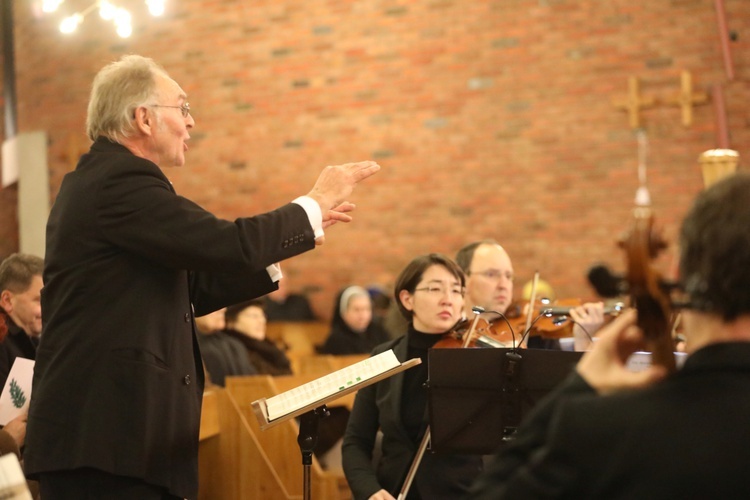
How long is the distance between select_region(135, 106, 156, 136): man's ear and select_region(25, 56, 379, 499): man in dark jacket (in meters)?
0.08

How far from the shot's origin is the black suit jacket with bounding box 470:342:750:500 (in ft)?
4.13

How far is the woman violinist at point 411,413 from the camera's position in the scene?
3.46 metres

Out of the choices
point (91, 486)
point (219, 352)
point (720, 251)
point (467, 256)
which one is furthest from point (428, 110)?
point (720, 251)

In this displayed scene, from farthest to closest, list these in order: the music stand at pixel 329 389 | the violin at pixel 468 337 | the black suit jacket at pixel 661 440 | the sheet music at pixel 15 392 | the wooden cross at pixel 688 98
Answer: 1. the wooden cross at pixel 688 98
2. the violin at pixel 468 337
3. the sheet music at pixel 15 392
4. the music stand at pixel 329 389
5. the black suit jacket at pixel 661 440

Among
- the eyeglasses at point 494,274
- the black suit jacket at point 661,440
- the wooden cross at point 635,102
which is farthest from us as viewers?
the wooden cross at point 635,102

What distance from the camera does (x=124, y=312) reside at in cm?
244

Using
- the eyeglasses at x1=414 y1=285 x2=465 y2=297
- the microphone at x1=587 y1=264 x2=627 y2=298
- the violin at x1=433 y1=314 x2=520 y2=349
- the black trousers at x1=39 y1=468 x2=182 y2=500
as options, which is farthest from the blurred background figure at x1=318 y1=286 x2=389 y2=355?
the microphone at x1=587 y1=264 x2=627 y2=298

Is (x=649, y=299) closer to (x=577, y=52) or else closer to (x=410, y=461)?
(x=410, y=461)

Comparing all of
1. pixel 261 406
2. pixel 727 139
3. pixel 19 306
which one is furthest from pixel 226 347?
pixel 727 139

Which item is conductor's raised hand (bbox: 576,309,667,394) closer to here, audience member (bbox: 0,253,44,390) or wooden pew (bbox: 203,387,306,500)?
audience member (bbox: 0,253,44,390)

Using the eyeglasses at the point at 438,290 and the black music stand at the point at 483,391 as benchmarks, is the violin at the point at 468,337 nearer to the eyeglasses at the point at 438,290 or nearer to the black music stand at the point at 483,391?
the eyeglasses at the point at 438,290

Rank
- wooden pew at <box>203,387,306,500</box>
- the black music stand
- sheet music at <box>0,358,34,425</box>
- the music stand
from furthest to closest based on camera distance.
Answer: wooden pew at <box>203,387,306,500</box> → sheet music at <box>0,358,34,425</box> → the black music stand → the music stand

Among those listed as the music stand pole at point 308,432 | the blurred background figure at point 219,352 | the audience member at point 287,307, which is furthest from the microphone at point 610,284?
the audience member at point 287,307

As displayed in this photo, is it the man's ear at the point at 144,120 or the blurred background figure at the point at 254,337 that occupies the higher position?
the man's ear at the point at 144,120
